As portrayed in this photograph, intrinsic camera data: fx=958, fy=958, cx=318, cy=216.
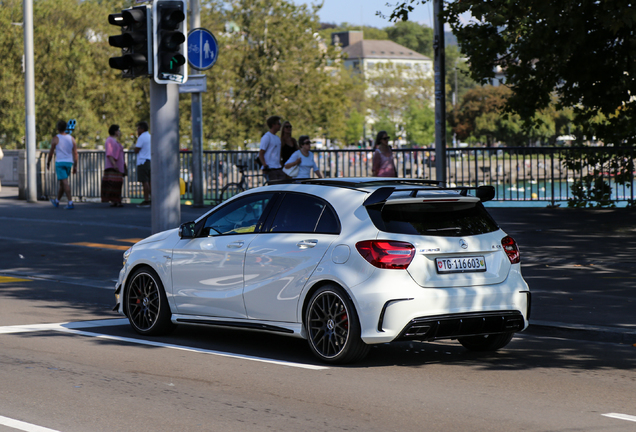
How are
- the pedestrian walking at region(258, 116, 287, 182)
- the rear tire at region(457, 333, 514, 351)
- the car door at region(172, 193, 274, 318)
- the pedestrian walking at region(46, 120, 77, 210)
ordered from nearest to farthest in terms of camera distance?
the rear tire at region(457, 333, 514, 351) < the car door at region(172, 193, 274, 318) < the pedestrian walking at region(258, 116, 287, 182) < the pedestrian walking at region(46, 120, 77, 210)

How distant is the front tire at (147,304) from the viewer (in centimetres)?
862

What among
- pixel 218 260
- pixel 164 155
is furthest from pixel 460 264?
pixel 164 155

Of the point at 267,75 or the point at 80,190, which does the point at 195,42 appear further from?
the point at 267,75

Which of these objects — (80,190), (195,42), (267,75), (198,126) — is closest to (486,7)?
(195,42)

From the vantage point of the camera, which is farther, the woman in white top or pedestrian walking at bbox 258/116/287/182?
pedestrian walking at bbox 258/116/287/182

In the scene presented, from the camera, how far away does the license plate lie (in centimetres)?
707

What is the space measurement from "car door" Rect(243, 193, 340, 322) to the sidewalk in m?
2.62

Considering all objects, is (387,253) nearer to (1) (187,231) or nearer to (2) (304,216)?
(2) (304,216)

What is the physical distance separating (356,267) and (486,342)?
1.61m

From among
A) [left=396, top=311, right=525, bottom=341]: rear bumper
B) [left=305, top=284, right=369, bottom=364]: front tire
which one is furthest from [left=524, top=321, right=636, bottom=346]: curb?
[left=305, top=284, right=369, bottom=364]: front tire

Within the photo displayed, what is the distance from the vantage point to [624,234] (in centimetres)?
1567

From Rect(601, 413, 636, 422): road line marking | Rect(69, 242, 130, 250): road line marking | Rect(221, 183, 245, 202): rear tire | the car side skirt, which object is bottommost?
Rect(601, 413, 636, 422): road line marking

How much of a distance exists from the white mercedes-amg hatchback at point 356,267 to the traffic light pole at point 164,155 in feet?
13.4

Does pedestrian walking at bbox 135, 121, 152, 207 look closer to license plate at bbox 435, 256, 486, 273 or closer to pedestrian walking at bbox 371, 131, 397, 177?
pedestrian walking at bbox 371, 131, 397, 177
